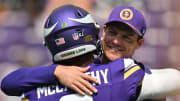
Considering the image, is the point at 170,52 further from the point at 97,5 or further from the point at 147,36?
the point at 97,5

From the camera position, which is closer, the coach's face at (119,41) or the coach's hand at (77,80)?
the coach's hand at (77,80)

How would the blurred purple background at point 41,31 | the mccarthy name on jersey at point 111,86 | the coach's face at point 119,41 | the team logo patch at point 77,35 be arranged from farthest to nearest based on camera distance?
1. the blurred purple background at point 41,31
2. the coach's face at point 119,41
3. the team logo patch at point 77,35
4. the mccarthy name on jersey at point 111,86

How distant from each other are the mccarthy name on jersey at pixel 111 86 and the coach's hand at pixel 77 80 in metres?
0.04

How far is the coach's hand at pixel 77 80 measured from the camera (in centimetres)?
218

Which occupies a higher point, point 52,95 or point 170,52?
point 52,95

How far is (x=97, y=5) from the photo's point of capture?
21.4 feet

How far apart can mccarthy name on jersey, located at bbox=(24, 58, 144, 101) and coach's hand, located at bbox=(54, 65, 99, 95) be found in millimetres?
39

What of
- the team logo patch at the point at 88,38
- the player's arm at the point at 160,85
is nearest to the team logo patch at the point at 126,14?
the team logo patch at the point at 88,38

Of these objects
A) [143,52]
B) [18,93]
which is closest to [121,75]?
[18,93]

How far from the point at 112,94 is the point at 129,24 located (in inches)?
27.1

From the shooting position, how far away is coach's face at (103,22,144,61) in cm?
263

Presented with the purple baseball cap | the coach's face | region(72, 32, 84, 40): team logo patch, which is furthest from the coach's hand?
the purple baseball cap

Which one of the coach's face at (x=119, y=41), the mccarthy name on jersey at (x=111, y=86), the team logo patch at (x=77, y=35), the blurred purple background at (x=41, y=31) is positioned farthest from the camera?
the blurred purple background at (x=41, y=31)

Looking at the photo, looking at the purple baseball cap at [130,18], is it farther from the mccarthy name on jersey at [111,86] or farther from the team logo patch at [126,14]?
the mccarthy name on jersey at [111,86]
